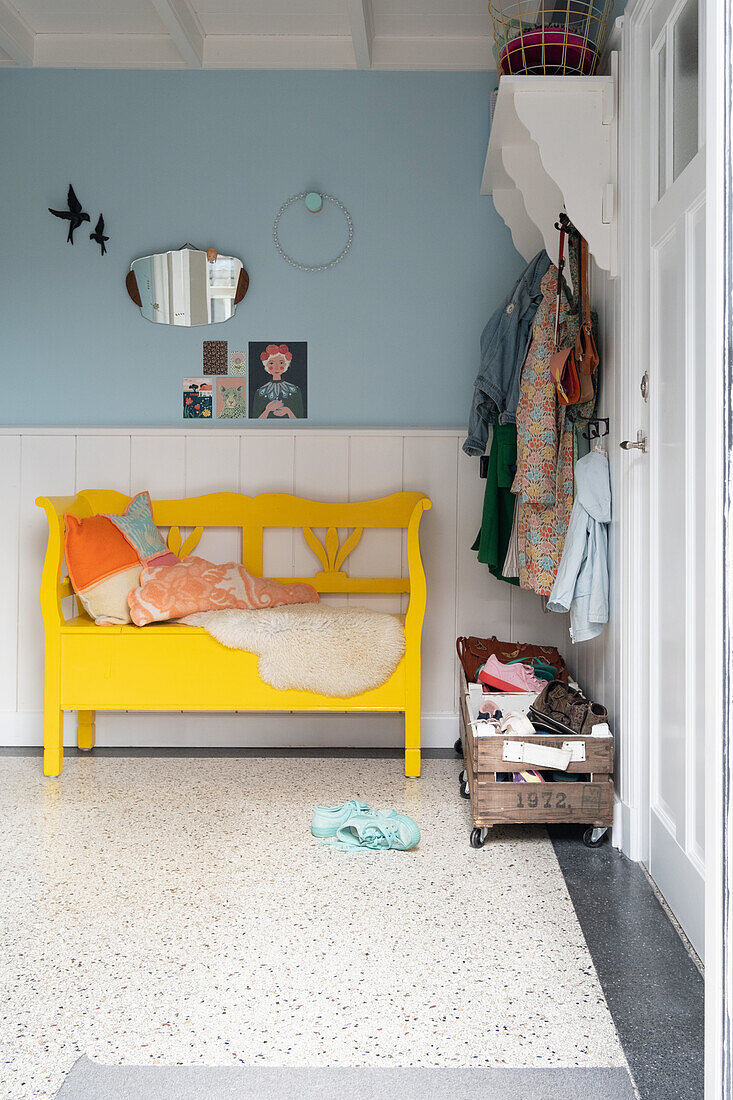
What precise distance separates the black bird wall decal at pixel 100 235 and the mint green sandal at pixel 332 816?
7.26 feet

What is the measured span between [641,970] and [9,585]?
2504 millimetres

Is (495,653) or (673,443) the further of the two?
(495,653)

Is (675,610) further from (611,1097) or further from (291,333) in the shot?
(291,333)

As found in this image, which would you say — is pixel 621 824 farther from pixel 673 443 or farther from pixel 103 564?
pixel 103 564

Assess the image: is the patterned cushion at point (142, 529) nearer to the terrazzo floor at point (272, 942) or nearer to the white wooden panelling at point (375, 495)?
the white wooden panelling at point (375, 495)

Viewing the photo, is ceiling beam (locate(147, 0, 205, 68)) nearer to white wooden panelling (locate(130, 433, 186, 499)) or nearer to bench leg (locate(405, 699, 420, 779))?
white wooden panelling (locate(130, 433, 186, 499))

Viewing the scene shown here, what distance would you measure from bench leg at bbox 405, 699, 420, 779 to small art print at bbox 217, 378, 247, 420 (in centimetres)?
127

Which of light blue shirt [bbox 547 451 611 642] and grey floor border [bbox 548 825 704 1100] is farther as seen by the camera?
light blue shirt [bbox 547 451 611 642]

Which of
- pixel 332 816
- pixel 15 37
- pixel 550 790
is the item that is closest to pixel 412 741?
pixel 332 816

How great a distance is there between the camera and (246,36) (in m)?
3.18

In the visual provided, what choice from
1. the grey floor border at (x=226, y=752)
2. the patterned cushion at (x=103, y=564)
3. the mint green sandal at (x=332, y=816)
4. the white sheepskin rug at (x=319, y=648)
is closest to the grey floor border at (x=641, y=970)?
the mint green sandal at (x=332, y=816)

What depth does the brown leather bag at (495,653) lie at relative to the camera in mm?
2797

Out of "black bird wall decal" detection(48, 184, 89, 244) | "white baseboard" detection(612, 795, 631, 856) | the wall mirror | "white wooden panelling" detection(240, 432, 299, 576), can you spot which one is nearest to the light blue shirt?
"white baseboard" detection(612, 795, 631, 856)

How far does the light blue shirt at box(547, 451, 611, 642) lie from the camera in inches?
88.3
